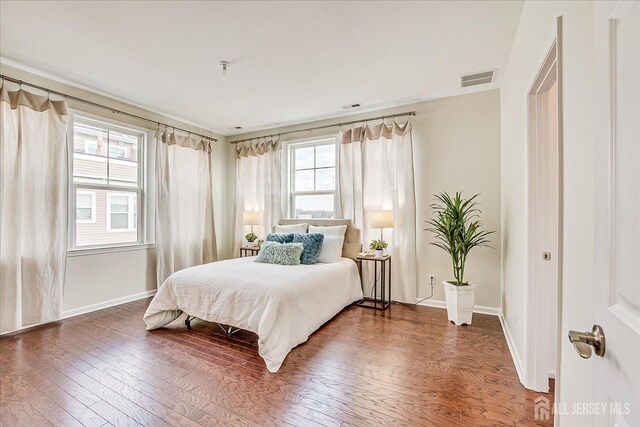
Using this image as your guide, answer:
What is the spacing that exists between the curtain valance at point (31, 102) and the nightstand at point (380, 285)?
379 centimetres

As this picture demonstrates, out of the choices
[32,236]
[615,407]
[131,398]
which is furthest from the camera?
[32,236]

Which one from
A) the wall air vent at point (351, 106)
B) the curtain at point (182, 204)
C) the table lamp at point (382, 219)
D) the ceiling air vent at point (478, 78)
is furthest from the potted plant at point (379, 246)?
the curtain at point (182, 204)

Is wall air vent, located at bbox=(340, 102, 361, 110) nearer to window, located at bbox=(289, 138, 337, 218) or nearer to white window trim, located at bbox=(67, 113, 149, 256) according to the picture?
window, located at bbox=(289, 138, 337, 218)

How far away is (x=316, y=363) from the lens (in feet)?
7.68

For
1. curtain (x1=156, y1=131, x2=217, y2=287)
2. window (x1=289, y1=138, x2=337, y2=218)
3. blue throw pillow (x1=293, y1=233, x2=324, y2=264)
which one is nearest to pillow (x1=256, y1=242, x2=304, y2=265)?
blue throw pillow (x1=293, y1=233, x2=324, y2=264)

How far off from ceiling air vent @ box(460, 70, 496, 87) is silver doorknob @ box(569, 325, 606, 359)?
312 centimetres

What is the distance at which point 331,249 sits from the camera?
12.4ft

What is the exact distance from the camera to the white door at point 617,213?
556 millimetres

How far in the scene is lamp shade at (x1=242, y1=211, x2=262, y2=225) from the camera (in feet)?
15.9

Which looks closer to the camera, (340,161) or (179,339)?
(179,339)

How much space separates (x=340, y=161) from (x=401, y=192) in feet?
3.30

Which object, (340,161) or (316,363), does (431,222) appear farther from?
(316,363)

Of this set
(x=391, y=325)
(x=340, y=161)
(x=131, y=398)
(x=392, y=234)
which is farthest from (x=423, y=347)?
(x=340, y=161)

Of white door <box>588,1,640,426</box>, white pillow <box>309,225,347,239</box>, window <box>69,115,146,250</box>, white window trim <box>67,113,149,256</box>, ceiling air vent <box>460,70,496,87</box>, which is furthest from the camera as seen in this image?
white pillow <box>309,225,347,239</box>
